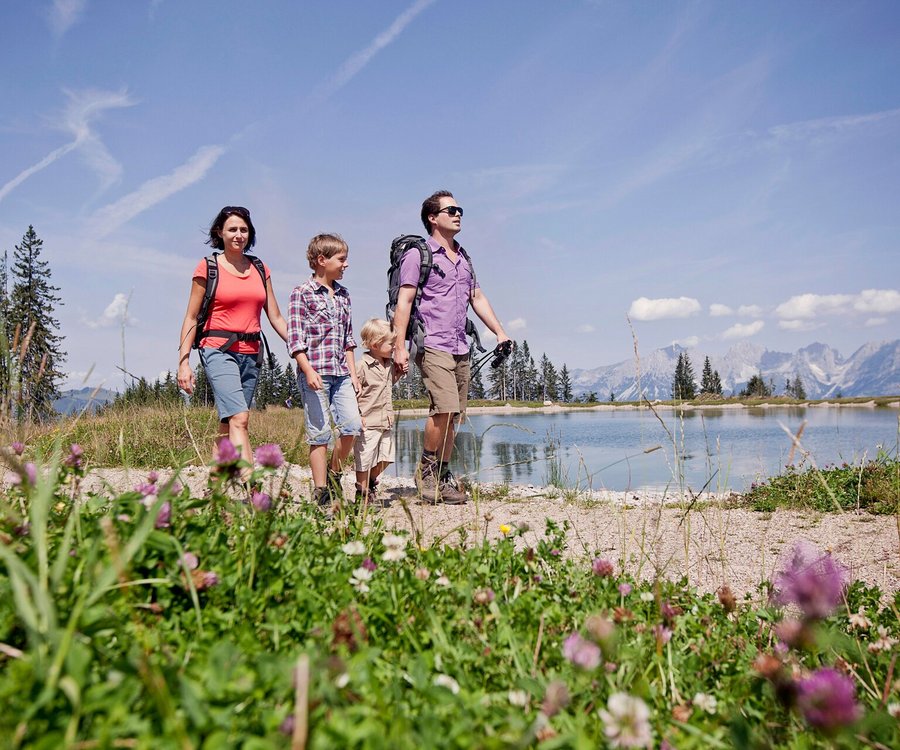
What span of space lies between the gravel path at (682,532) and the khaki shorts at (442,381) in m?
0.99

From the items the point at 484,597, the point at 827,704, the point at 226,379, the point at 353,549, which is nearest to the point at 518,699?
the point at 484,597

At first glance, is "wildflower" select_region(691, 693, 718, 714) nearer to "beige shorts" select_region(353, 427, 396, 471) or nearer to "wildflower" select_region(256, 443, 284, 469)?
"wildflower" select_region(256, 443, 284, 469)

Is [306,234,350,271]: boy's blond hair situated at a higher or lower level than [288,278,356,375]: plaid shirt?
higher

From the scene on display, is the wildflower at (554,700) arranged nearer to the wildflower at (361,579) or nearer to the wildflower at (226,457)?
the wildflower at (361,579)

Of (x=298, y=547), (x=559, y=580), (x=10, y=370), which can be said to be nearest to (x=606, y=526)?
(x=559, y=580)

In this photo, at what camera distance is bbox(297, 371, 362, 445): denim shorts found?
526 centimetres

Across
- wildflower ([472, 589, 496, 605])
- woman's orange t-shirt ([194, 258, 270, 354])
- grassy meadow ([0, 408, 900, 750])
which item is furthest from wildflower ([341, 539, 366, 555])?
woman's orange t-shirt ([194, 258, 270, 354])

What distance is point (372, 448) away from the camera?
600 centimetres

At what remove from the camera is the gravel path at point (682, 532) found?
3.68m

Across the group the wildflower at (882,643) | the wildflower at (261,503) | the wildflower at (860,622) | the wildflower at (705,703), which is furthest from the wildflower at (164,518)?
the wildflower at (860,622)

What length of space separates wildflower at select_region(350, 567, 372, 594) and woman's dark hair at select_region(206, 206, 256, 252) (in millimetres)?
3971

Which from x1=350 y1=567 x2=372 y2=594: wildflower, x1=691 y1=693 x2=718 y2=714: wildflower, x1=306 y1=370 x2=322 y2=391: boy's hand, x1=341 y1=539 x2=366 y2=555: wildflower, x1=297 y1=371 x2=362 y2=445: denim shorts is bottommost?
x1=691 y1=693 x2=718 y2=714: wildflower

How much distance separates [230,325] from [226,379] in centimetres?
46

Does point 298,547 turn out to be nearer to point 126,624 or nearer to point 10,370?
point 126,624
